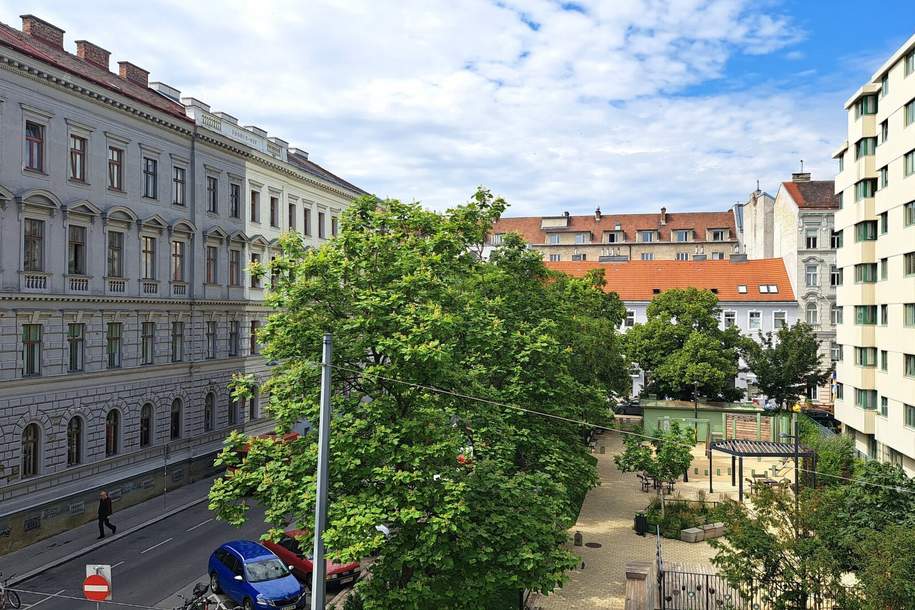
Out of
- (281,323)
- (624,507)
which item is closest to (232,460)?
(281,323)

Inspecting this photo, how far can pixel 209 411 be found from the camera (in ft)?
131

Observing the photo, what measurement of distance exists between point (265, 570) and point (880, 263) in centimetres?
3335

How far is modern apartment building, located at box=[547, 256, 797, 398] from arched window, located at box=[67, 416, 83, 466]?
165 ft

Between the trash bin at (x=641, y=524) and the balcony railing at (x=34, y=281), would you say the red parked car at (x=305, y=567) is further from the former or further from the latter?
the balcony railing at (x=34, y=281)

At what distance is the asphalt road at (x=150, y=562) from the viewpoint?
2238 centimetres

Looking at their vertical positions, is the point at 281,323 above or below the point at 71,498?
above

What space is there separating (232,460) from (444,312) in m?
6.30

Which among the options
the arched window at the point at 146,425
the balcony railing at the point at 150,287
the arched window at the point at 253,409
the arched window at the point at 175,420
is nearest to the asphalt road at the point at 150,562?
the arched window at the point at 146,425

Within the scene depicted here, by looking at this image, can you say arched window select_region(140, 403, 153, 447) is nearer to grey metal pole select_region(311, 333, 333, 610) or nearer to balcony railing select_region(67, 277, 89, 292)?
balcony railing select_region(67, 277, 89, 292)

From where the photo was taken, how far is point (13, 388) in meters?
27.2

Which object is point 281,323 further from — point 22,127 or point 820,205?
point 820,205

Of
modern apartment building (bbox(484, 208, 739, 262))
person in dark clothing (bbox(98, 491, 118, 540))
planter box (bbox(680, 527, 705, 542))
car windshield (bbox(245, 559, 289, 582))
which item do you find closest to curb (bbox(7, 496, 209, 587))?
person in dark clothing (bbox(98, 491, 118, 540))

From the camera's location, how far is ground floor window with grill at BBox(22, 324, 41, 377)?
27938 mm

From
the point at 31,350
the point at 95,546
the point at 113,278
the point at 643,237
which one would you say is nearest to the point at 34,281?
the point at 31,350
